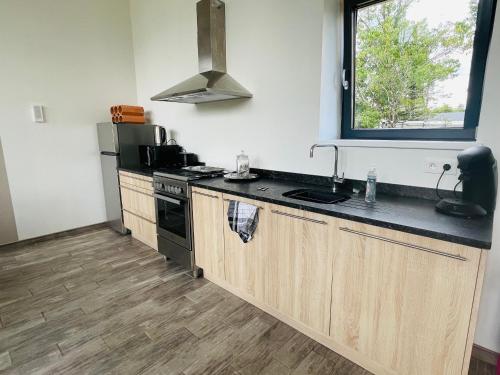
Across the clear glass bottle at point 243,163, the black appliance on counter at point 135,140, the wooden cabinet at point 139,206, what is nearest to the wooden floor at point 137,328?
the wooden cabinet at point 139,206

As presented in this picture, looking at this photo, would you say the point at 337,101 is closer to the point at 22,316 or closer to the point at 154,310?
the point at 154,310

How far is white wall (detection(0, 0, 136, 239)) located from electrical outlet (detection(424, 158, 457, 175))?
3694mm

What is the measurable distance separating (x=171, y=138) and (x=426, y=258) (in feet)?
10.3

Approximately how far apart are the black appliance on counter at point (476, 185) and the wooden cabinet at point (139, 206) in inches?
96.7

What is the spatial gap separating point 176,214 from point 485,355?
2.31 m

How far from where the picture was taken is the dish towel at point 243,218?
186 cm

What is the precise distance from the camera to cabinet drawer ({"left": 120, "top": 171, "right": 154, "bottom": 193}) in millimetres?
2861

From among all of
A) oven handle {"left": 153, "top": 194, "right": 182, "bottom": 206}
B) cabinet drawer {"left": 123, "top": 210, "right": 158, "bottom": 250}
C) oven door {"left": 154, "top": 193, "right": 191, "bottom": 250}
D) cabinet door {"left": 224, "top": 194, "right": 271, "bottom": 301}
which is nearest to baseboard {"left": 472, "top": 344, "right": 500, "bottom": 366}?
cabinet door {"left": 224, "top": 194, "right": 271, "bottom": 301}

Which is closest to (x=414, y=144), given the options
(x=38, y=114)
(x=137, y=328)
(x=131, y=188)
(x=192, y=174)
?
(x=192, y=174)

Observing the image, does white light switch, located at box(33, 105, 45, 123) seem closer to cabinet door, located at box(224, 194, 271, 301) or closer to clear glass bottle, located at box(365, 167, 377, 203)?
cabinet door, located at box(224, 194, 271, 301)

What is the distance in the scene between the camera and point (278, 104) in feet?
7.81

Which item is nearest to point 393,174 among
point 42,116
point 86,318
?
point 86,318

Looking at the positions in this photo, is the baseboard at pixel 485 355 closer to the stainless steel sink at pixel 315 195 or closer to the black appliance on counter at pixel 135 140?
the stainless steel sink at pixel 315 195

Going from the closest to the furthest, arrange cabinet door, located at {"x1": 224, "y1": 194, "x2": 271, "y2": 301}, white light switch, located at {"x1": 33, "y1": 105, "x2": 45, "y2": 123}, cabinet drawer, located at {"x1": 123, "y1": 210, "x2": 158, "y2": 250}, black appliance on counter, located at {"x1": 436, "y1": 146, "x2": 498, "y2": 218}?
black appliance on counter, located at {"x1": 436, "y1": 146, "x2": 498, "y2": 218}
cabinet door, located at {"x1": 224, "y1": 194, "x2": 271, "y2": 301}
cabinet drawer, located at {"x1": 123, "y1": 210, "x2": 158, "y2": 250}
white light switch, located at {"x1": 33, "y1": 105, "x2": 45, "y2": 123}
